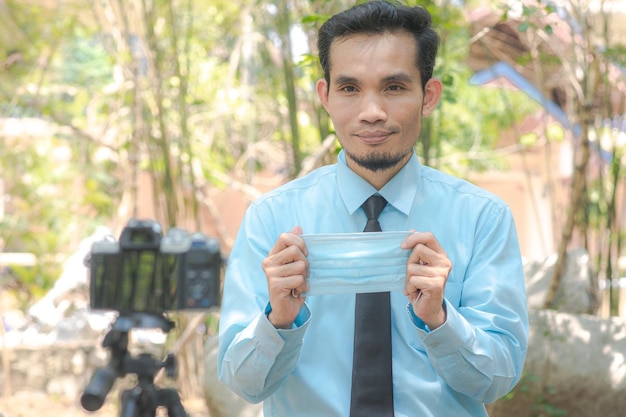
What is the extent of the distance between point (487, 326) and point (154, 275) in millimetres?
565

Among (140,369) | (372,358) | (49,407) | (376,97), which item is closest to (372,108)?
(376,97)

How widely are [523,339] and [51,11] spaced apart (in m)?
5.39

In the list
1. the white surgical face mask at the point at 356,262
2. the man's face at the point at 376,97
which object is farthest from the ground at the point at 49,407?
the white surgical face mask at the point at 356,262

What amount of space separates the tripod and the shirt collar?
1.24ft

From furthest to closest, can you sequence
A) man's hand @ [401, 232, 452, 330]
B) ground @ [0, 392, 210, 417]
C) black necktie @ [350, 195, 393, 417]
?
ground @ [0, 392, 210, 417]
black necktie @ [350, 195, 393, 417]
man's hand @ [401, 232, 452, 330]

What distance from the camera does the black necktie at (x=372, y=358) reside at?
56.3 inches

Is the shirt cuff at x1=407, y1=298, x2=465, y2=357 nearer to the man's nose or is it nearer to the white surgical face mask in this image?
the white surgical face mask

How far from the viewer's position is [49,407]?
5.39 meters

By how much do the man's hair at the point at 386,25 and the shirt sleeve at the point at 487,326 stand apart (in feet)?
0.92

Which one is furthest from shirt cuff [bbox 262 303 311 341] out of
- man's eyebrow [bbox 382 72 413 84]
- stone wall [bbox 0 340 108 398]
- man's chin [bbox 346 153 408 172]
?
stone wall [bbox 0 340 108 398]

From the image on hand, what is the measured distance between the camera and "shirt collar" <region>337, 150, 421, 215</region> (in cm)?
154

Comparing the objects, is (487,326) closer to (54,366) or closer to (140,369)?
(140,369)

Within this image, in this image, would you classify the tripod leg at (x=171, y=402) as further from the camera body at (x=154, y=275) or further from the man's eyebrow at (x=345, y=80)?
the man's eyebrow at (x=345, y=80)

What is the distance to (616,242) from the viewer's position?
4.18m
